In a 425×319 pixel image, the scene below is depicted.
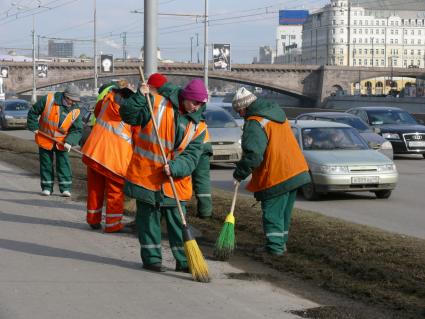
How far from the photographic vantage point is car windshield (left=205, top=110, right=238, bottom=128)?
79.5 feet

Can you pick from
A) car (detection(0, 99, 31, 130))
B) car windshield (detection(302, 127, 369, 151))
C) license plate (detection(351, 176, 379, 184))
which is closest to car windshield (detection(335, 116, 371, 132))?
car windshield (detection(302, 127, 369, 151))

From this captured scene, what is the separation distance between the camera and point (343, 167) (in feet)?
52.9

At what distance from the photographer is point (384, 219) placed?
13750 mm

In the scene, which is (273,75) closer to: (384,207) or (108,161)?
(384,207)

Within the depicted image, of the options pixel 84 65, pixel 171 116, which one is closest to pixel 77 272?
pixel 171 116

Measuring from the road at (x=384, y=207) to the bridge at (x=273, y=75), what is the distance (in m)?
88.8

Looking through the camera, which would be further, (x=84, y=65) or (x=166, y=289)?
(x=84, y=65)

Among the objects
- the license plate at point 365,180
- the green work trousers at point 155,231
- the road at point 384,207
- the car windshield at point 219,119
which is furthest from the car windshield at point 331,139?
the green work trousers at point 155,231

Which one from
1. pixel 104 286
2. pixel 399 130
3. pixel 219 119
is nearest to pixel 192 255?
pixel 104 286

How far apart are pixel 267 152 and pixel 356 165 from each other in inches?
269

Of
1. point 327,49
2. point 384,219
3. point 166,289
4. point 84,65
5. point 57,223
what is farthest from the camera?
point 327,49

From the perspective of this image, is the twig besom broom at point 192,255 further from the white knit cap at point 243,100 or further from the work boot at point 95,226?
the work boot at point 95,226

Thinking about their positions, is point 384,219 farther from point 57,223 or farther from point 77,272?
point 77,272

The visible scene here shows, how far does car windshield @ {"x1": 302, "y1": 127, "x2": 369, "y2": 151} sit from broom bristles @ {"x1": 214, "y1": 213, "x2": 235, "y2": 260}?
801cm
